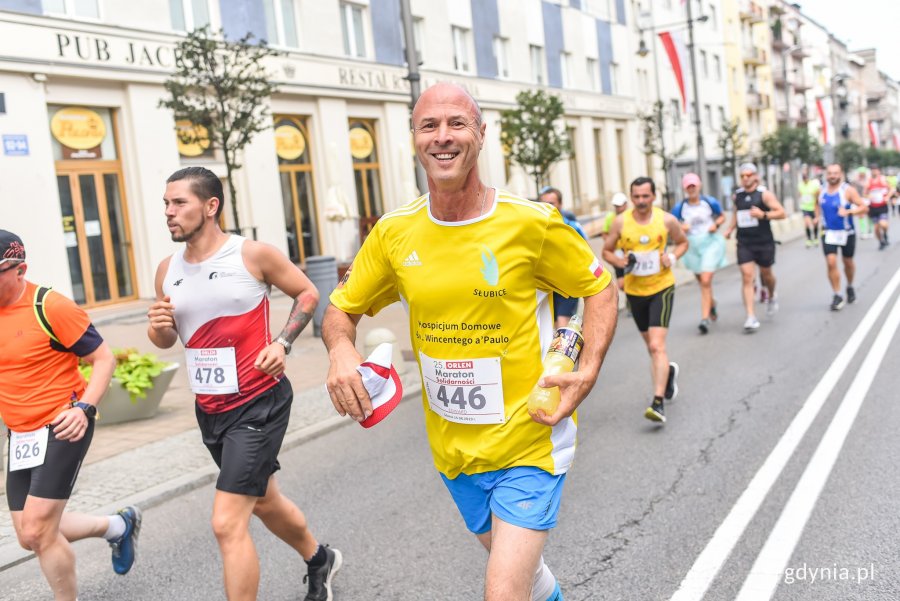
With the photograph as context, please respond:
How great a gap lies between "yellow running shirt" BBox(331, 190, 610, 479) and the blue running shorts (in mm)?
28

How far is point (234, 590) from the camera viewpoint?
3580 mm

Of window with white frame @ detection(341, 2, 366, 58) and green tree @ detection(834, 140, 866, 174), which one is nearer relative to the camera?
window with white frame @ detection(341, 2, 366, 58)

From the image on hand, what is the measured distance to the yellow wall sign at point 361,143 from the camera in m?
25.7

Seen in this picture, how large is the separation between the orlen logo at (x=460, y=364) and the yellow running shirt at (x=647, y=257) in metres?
5.25

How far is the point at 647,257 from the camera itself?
26.0ft

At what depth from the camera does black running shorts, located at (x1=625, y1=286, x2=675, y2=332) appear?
7.80 metres

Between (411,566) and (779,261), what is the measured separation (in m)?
19.3

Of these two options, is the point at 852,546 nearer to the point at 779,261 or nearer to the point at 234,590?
the point at 234,590

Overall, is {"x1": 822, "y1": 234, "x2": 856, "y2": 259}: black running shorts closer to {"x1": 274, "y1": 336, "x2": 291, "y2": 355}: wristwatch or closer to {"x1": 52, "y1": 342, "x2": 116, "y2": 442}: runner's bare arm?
{"x1": 274, "y1": 336, "x2": 291, "y2": 355}: wristwatch

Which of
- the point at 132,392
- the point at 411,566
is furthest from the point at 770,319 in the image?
the point at 411,566

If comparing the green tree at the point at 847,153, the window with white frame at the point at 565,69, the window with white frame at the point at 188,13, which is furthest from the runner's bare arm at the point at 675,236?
the green tree at the point at 847,153

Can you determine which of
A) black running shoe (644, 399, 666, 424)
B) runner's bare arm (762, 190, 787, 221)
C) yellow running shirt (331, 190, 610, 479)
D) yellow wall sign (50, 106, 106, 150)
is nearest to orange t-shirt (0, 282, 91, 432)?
yellow running shirt (331, 190, 610, 479)

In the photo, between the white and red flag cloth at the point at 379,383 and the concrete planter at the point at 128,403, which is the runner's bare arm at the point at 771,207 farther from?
the white and red flag cloth at the point at 379,383

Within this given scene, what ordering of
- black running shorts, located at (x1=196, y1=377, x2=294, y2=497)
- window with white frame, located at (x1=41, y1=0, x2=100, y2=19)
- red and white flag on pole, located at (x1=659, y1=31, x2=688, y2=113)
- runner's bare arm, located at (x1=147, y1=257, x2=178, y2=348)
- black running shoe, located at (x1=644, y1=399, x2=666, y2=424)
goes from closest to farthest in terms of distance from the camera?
black running shorts, located at (x1=196, y1=377, x2=294, y2=497) → runner's bare arm, located at (x1=147, y1=257, x2=178, y2=348) → black running shoe, located at (x1=644, y1=399, x2=666, y2=424) → window with white frame, located at (x1=41, y1=0, x2=100, y2=19) → red and white flag on pole, located at (x1=659, y1=31, x2=688, y2=113)
